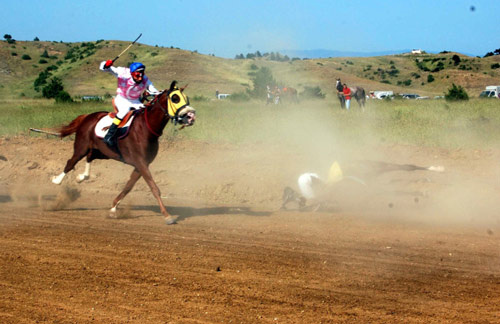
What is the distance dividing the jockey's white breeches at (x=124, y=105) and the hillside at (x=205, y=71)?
6522 centimetres

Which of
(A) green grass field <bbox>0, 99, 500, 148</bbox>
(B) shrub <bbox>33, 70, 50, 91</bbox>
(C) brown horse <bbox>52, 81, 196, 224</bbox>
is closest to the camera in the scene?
(C) brown horse <bbox>52, 81, 196, 224</bbox>

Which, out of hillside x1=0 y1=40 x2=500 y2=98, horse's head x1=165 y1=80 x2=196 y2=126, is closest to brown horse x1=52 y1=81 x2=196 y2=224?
horse's head x1=165 y1=80 x2=196 y2=126

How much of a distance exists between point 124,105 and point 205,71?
293 ft

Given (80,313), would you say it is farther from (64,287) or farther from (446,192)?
(446,192)

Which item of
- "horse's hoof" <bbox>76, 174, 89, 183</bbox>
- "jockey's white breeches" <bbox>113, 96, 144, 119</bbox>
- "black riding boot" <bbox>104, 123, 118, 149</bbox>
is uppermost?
"jockey's white breeches" <bbox>113, 96, 144, 119</bbox>

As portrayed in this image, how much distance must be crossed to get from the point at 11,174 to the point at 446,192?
41.4 ft

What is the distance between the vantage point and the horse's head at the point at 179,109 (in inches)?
442

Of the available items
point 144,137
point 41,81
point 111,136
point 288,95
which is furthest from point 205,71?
point 144,137

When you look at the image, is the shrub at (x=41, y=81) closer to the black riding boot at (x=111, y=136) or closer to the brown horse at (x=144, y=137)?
the brown horse at (x=144, y=137)

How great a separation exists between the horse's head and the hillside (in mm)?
66618

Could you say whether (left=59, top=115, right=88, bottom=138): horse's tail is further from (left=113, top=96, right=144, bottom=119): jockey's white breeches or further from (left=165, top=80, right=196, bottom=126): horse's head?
(left=165, top=80, right=196, bottom=126): horse's head

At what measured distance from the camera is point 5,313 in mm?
6336

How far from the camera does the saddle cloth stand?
Answer: 12375 millimetres

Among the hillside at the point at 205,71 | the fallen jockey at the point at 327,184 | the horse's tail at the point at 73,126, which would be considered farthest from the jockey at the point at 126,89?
the hillside at the point at 205,71
